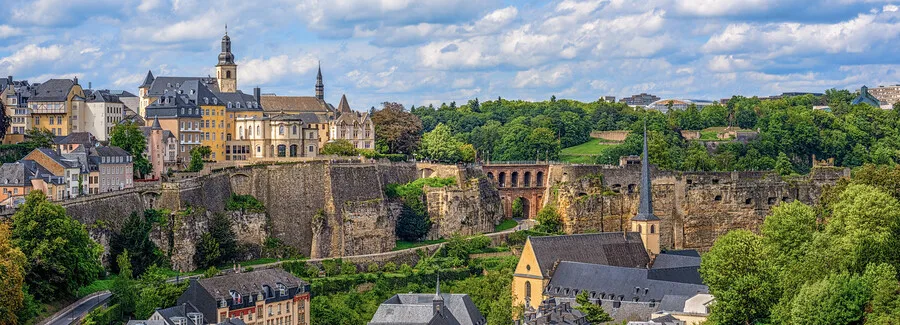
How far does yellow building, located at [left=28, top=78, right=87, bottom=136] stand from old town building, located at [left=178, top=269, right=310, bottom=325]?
65.8 feet

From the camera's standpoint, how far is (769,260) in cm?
5997

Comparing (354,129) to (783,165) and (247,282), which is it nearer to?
(247,282)

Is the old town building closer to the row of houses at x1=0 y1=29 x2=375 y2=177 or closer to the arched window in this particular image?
the arched window

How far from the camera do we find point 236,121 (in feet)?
287

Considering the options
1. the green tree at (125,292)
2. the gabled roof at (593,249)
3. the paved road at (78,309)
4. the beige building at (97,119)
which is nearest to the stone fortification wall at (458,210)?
the gabled roof at (593,249)

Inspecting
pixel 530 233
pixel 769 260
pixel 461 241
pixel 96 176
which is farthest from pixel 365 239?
pixel 769 260

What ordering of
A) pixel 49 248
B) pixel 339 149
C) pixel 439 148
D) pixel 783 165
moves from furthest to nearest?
pixel 783 165 < pixel 439 148 < pixel 339 149 < pixel 49 248

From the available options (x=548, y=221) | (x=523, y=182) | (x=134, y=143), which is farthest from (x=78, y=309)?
(x=523, y=182)

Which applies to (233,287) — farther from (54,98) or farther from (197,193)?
(54,98)

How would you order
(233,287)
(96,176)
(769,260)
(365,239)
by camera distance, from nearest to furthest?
1. (769,260)
2. (233,287)
3. (96,176)
4. (365,239)

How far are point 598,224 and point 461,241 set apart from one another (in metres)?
11.1

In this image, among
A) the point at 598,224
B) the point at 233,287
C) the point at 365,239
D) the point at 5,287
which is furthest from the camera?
the point at 598,224

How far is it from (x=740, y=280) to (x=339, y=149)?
35306mm

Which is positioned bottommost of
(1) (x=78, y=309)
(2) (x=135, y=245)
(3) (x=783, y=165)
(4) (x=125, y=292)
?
(1) (x=78, y=309)
